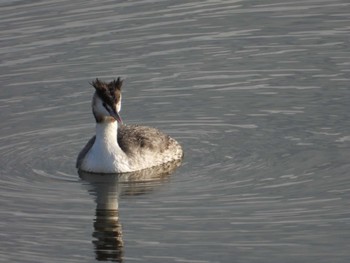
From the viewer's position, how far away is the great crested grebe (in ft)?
73.6

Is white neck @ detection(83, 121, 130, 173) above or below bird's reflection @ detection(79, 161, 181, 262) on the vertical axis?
above

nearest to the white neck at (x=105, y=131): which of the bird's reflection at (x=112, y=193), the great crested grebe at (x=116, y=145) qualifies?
the great crested grebe at (x=116, y=145)

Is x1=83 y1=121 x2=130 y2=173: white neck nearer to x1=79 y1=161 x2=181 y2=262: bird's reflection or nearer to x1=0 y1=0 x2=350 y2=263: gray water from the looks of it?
x1=79 y1=161 x2=181 y2=262: bird's reflection

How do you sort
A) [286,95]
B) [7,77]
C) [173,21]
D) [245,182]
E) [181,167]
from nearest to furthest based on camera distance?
[245,182]
[181,167]
[286,95]
[7,77]
[173,21]

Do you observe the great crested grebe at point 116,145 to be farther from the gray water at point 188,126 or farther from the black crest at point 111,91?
the gray water at point 188,126

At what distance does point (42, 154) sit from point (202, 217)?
4626 millimetres

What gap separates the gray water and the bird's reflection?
1.7 inches

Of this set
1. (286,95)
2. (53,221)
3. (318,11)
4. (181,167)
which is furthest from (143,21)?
(53,221)

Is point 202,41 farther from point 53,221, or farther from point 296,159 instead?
point 53,221

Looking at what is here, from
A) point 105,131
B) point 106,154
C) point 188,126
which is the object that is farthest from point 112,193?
point 188,126

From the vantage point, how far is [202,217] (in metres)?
19.5

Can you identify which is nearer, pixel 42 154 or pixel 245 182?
pixel 245 182

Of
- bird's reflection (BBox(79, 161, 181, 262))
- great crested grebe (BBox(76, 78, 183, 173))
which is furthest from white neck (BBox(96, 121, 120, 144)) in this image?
bird's reflection (BBox(79, 161, 181, 262))

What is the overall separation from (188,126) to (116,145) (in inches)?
72.0
